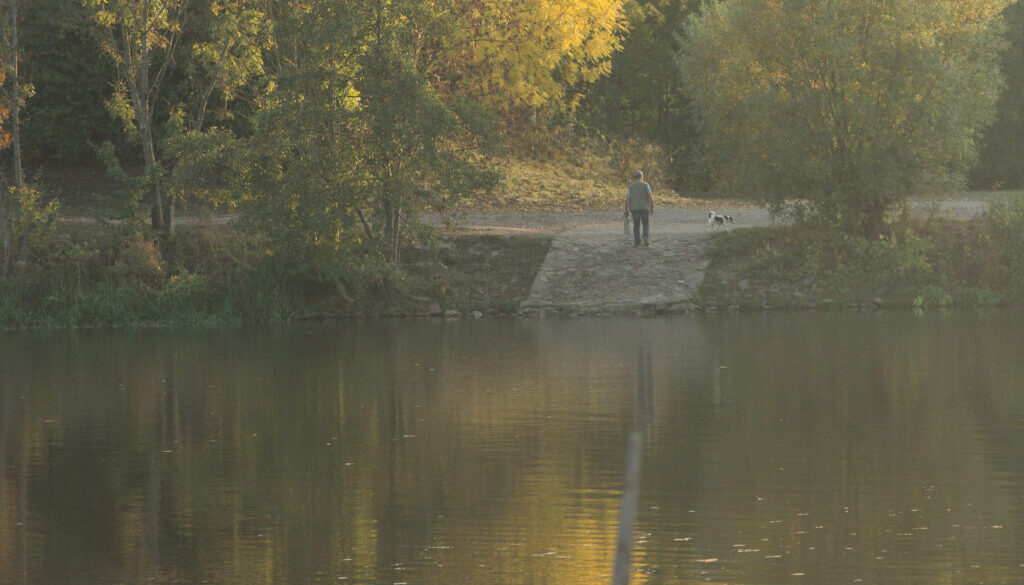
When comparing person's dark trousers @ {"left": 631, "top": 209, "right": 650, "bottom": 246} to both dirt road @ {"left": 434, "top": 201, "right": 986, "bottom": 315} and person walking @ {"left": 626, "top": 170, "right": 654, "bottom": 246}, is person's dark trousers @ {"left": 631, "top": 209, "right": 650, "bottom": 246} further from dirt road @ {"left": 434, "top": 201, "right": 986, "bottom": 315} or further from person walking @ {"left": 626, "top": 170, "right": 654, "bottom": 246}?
dirt road @ {"left": 434, "top": 201, "right": 986, "bottom": 315}

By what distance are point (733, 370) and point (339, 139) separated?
1274cm

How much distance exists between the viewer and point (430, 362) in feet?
78.3

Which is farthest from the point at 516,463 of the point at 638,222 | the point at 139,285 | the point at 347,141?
the point at 638,222

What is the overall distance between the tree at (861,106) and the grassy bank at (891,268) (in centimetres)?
81

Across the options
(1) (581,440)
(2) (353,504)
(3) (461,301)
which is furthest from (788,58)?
(2) (353,504)

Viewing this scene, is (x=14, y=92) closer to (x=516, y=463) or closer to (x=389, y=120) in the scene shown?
(x=389, y=120)

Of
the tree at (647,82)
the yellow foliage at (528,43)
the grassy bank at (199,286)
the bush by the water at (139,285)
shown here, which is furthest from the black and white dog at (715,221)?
the tree at (647,82)

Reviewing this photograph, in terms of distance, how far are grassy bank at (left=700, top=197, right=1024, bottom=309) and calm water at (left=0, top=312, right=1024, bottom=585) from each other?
6.56m

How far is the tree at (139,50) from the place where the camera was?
32.3m

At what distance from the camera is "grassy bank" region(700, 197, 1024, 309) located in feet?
107

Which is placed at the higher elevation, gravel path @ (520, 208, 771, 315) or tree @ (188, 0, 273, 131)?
tree @ (188, 0, 273, 131)

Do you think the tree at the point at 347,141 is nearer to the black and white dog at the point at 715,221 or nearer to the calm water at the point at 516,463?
the calm water at the point at 516,463

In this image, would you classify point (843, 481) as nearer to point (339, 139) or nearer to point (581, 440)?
point (581, 440)

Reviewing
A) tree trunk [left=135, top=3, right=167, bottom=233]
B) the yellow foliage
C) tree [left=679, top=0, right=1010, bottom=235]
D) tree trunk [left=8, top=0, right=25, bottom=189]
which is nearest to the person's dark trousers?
tree [left=679, top=0, right=1010, bottom=235]
